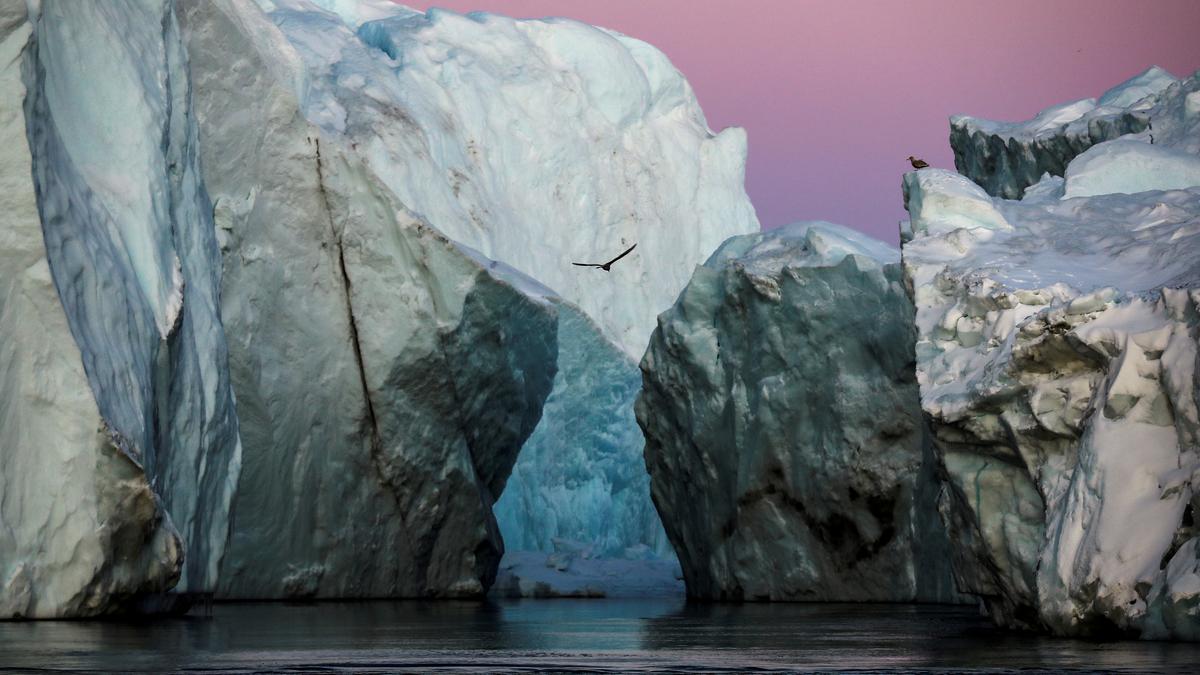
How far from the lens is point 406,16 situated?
40156mm

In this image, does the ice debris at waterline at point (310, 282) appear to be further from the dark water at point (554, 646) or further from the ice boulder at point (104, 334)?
the dark water at point (554, 646)

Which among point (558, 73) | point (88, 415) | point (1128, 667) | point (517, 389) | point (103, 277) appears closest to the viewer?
point (1128, 667)

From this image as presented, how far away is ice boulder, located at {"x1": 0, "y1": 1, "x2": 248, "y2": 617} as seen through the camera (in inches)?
436

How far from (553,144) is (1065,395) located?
30.7 metres

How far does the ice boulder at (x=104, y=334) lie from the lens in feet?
36.3

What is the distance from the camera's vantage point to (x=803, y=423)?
2217 centimetres

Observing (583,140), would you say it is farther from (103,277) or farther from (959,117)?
(103,277)

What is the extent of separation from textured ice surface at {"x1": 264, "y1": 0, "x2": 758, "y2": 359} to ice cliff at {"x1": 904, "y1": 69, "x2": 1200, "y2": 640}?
20318 mm

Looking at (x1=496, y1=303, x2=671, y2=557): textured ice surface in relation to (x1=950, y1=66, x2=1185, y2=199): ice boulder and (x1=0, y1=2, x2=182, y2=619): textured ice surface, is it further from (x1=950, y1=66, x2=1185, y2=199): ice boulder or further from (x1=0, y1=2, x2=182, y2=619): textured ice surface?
(x1=0, y1=2, x2=182, y2=619): textured ice surface

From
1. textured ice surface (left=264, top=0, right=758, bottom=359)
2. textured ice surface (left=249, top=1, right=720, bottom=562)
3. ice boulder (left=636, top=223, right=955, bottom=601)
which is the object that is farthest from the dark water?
textured ice surface (left=264, top=0, right=758, bottom=359)

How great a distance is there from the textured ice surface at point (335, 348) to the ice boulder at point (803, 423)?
272cm

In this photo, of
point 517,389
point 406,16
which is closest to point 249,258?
point 517,389

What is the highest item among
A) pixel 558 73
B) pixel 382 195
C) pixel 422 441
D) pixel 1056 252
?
pixel 558 73

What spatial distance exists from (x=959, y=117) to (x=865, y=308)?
935 centimetres
